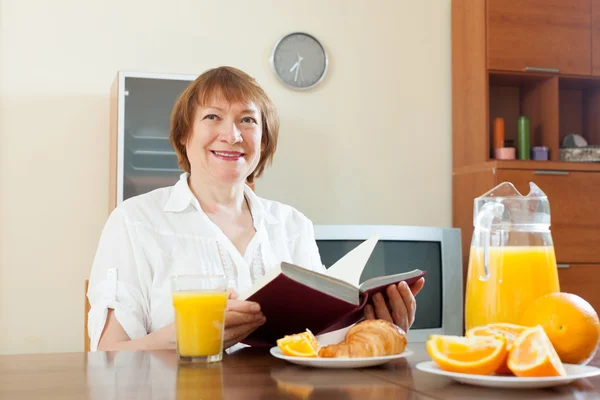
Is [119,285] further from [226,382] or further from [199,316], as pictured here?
[226,382]

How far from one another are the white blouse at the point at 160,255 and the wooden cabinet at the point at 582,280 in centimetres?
190

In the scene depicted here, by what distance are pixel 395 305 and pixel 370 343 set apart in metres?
0.32

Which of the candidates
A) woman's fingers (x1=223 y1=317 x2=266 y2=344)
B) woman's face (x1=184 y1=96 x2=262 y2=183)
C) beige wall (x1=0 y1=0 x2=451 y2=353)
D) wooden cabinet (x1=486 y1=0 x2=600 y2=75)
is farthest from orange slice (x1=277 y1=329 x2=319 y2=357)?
wooden cabinet (x1=486 y1=0 x2=600 y2=75)

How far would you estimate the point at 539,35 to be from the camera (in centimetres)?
360

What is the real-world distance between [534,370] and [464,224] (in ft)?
9.53

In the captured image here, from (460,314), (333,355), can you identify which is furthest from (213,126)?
(460,314)

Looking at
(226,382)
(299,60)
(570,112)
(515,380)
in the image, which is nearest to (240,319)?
(226,382)

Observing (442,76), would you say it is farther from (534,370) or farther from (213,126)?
(534,370)

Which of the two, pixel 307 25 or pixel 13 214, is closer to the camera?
pixel 13 214

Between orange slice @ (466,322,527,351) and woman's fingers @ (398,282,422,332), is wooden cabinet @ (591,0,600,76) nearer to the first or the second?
woman's fingers @ (398,282,422,332)

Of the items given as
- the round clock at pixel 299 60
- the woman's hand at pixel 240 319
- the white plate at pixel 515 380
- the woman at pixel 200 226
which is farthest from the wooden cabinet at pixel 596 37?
the white plate at pixel 515 380

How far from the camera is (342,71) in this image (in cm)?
371

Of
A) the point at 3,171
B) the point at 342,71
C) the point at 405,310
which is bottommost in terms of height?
the point at 405,310

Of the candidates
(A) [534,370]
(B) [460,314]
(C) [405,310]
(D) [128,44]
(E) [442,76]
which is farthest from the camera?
(E) [442,76]
